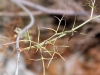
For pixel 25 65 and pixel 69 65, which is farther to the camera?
pixel 69 65

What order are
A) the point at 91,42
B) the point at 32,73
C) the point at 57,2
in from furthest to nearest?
the point at 91,42 → the point at 32,73 → the point at 57,2

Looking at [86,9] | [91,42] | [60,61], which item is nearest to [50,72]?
[60,61]

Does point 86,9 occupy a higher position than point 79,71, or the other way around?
point 86,9

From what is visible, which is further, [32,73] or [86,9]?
[32,73]

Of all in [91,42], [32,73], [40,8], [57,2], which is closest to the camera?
[40,8]

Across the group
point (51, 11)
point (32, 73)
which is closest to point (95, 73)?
point (32, 73)

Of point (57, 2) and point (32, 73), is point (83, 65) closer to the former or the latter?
point (32, 73)

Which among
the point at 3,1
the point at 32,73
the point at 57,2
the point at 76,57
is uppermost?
the point at 3,1

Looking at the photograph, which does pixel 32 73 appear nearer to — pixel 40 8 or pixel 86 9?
pixel 40 8

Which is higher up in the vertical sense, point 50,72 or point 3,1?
point 3,1
